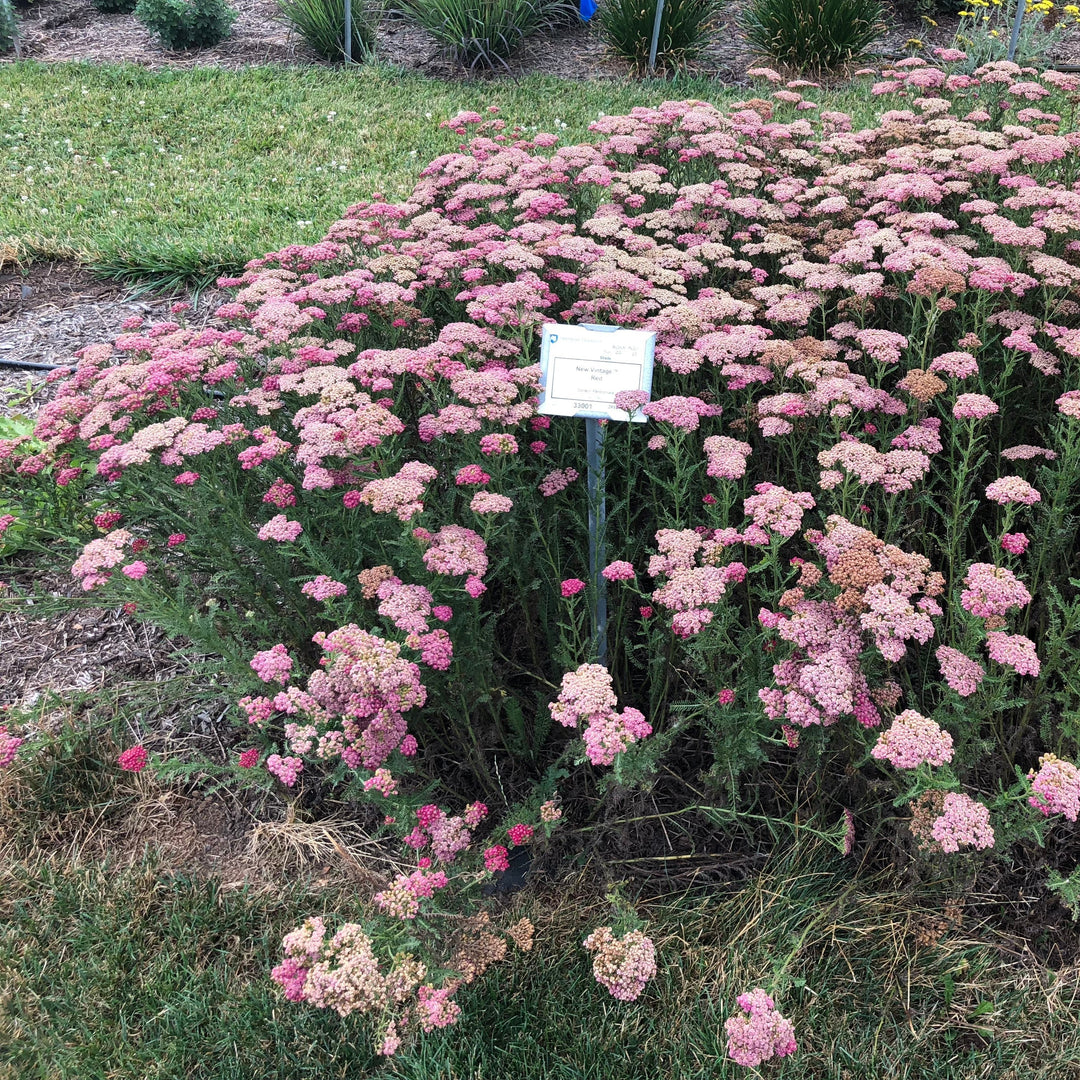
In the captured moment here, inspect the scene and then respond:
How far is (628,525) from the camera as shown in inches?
117

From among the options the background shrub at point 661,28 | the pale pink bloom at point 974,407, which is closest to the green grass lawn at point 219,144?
the background shrub at point 661,28

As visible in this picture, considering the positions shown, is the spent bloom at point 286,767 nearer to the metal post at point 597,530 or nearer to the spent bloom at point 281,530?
the spent bloom at point 281,530

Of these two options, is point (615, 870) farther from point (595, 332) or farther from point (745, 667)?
point (595, 332)

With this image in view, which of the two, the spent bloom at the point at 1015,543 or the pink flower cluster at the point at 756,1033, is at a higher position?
the spent bloom at the point at 1015,543

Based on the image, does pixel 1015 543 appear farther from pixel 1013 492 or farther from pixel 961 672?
pixel 961 672

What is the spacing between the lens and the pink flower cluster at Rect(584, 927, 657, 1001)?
191 centimetres

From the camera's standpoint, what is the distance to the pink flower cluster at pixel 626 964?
6.25 feet

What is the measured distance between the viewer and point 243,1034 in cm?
222

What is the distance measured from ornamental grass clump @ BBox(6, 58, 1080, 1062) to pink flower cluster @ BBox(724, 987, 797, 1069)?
0.4 inches

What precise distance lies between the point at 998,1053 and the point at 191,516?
2992 mm

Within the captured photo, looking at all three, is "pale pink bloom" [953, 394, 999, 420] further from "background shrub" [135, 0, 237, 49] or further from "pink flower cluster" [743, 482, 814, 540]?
"background shrub" [135, 0, 237, 49]

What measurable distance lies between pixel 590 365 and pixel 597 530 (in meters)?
0.50

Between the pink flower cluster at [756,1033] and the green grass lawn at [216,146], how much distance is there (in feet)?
18.3

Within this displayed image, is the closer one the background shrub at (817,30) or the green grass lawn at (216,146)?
the green grass lawn at (216,146)
